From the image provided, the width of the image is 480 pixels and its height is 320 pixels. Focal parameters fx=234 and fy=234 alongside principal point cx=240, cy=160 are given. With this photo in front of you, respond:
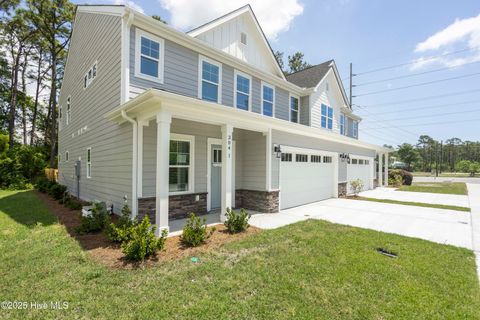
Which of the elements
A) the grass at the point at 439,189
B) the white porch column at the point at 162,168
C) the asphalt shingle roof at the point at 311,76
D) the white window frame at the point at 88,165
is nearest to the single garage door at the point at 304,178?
the asphalt shingle roof at the point at 311,76

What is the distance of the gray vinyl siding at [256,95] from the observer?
10.4m

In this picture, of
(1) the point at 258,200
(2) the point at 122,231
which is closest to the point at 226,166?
(1) the point at 258,200

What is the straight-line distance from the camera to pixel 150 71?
7.15 metres

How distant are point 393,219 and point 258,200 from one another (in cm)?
446

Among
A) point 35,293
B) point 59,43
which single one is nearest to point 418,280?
point 35,293

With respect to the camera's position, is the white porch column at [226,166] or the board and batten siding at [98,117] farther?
the board and batten siding at [98,117]

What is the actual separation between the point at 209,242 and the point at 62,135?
14727 millimetres

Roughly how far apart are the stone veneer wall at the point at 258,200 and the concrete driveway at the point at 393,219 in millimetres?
383

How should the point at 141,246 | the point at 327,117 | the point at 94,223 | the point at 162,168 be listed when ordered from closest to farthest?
the point at 141,246 → the point at 162,168 → the point at 94,223 → the point at 327,117

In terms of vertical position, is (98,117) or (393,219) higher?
(98,117)

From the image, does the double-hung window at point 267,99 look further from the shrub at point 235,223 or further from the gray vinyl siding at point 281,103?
the shrub at point 235,223

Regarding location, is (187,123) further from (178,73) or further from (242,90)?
(242,90)

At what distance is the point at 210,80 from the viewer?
8.74 meters

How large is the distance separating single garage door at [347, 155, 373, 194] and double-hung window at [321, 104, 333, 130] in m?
2.41
